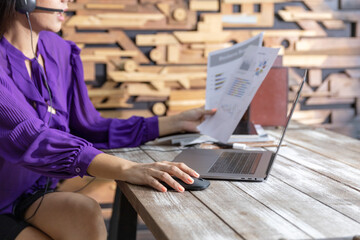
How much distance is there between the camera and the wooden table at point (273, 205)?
38.3 inches

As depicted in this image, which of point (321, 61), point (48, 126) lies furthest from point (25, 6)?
point (321, 61)

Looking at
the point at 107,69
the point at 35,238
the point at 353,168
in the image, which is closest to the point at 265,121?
the point at 353,168

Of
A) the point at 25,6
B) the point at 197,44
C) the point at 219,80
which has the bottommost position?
the point at 219,80

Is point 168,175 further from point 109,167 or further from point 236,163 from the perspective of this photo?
point 236,163

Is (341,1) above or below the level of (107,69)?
above

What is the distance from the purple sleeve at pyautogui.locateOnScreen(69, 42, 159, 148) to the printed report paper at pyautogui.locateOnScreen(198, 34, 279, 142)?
0.70 ft

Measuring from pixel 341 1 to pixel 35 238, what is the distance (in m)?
2.27

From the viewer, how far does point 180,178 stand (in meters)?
1.28

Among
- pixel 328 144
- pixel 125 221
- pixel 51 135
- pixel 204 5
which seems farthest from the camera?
pixel 204 5

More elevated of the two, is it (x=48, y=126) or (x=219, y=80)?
(x=219, y=80)

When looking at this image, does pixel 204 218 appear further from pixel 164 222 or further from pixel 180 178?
pixel 180 178

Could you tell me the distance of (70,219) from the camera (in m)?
1.44

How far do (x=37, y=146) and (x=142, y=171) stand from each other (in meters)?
0.29

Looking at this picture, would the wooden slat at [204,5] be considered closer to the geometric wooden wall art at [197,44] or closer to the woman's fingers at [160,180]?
the geometric wooden wall art at [197,44]
